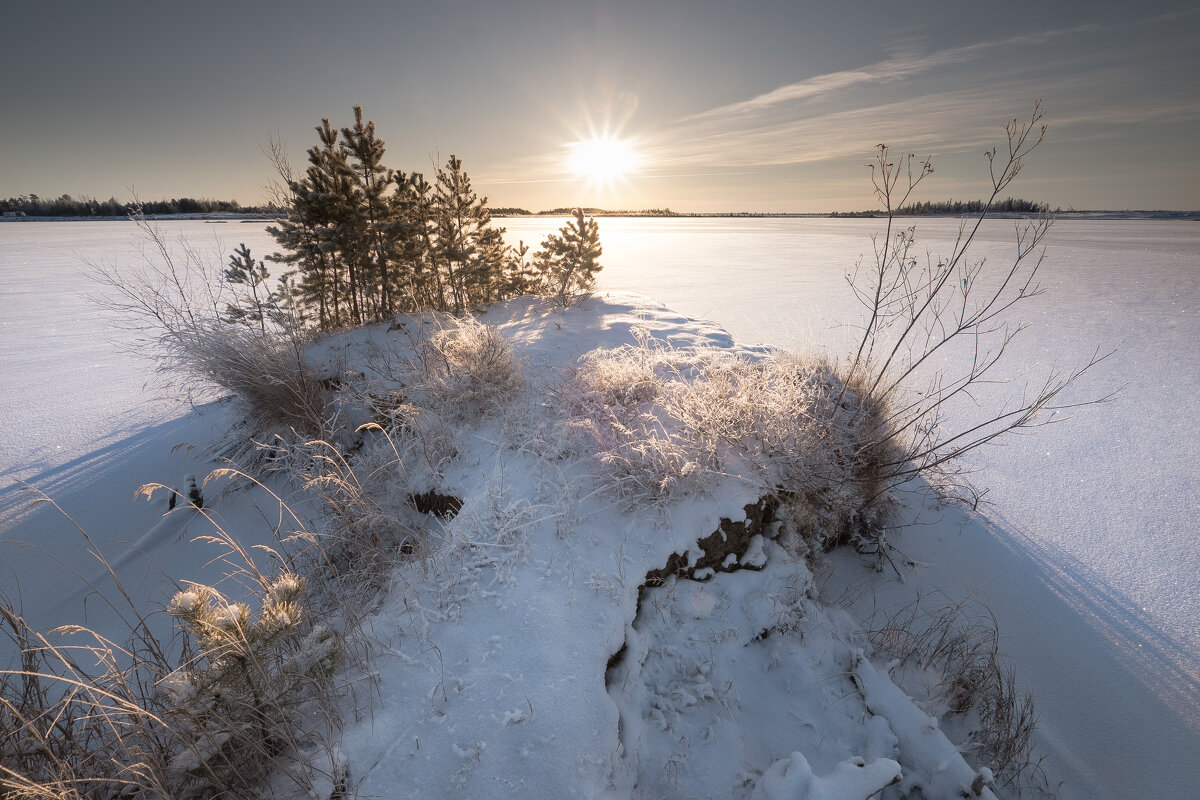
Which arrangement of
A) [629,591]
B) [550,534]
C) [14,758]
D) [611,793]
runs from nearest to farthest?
[14,758] < [611,793] < [629,591] < [550,534]

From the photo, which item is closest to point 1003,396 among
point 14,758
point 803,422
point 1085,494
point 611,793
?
point 1085,494

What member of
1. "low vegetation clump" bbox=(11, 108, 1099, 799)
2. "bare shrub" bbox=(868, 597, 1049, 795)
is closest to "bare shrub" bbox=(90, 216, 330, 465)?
"low vegetation clump" bbox=(11, 108, 1099, 799)

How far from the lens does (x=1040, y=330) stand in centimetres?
757

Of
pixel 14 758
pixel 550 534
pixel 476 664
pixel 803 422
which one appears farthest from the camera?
pixel 803 422

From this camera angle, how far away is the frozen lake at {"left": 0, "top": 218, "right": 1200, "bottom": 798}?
275 centimetres

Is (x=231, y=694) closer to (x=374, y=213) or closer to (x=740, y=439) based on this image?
(x=740, y=439)

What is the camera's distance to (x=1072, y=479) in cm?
428

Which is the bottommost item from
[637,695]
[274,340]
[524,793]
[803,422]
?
[637,695]

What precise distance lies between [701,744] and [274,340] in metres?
6.29

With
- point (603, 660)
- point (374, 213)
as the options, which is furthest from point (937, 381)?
point (374, 213)

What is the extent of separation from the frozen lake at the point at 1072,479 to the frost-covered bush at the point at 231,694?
10.9 ft

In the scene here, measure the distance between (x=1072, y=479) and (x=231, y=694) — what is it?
6.47m

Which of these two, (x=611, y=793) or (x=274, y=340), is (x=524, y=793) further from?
(x=274, y=340)

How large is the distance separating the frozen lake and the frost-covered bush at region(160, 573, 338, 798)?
10.9 feet
